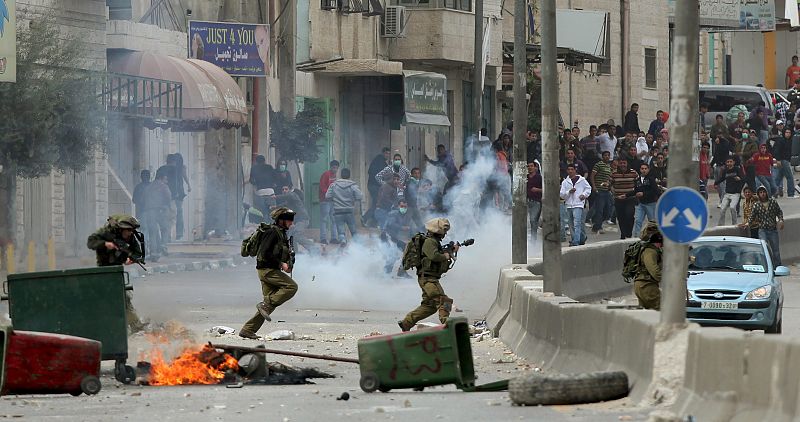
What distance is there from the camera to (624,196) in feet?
116

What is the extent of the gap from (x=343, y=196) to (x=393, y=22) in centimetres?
1631

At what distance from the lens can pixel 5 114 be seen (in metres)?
30.6

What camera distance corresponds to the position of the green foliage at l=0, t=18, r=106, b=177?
101ft

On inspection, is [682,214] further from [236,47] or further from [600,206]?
[236,47]

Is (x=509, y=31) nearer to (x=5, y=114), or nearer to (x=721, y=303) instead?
(x=5, y=114)

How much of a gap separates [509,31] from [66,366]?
4436cm

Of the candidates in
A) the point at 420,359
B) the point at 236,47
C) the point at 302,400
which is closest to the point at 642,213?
the point at 236,47

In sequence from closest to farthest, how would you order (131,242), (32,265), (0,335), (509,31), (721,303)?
(0,335) → (131,242) → (721,303) → (32,265) → (509,31)

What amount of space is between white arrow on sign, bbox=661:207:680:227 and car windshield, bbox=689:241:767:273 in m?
10.9

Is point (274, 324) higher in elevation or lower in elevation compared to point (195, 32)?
lower

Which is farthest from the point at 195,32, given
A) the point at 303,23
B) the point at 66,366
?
the point at 66,366

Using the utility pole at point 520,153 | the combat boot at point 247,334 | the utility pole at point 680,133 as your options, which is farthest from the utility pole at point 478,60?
the utility pole at point 680,133

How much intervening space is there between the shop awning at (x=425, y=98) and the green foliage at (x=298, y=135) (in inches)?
196

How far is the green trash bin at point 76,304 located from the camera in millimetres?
14820
